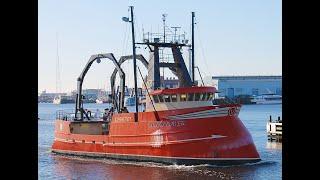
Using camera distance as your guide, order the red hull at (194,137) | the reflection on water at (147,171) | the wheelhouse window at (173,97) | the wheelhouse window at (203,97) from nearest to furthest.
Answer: the reflection on water at (147,171)
the red hull at (194,137)
the wheelhouse window at (203,97)
the wheelhouse window at (173,97)

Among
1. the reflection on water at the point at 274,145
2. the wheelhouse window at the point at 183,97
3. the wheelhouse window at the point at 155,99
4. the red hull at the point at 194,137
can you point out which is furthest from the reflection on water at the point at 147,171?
the reflection on water at the point at 274,145

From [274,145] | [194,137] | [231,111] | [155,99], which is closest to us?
[194,137]

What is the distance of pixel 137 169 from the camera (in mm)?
33375

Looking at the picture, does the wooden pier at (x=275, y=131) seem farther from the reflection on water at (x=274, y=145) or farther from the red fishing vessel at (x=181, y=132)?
the red fishing vessel at (x=181, y=132)

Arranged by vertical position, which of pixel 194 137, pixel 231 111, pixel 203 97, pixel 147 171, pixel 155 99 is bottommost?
pixel 147 171

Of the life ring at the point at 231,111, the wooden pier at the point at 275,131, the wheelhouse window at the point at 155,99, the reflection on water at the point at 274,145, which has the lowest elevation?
the reflection on water at the point at 274,145

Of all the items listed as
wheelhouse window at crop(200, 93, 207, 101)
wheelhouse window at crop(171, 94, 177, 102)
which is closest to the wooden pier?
wheelhouse window at crop(200, 93, 207, 101)

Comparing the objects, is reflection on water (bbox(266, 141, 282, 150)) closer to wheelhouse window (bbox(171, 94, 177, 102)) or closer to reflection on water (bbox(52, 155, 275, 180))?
reflection on water (bbox(52, 155, 275, 180))

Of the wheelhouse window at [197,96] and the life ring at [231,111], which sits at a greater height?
the wheelhouse window at [197,96]

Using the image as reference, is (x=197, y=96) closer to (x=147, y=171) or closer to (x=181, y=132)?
(x=181, y=132)

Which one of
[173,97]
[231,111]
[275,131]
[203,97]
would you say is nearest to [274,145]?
[275,131]

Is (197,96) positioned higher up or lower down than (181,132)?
higher up
